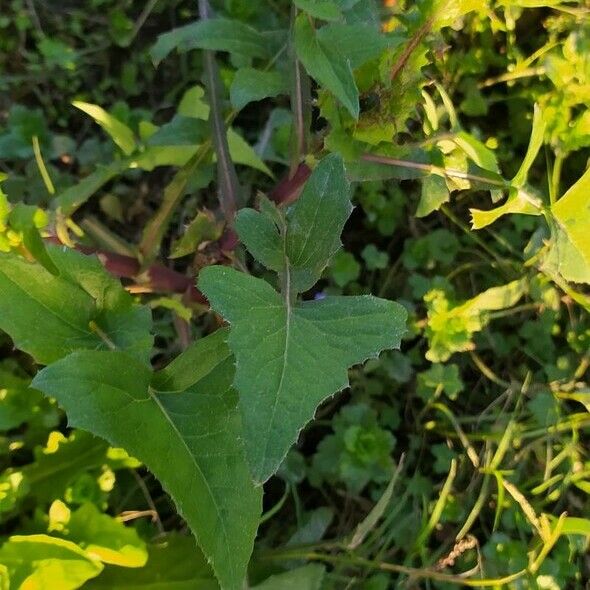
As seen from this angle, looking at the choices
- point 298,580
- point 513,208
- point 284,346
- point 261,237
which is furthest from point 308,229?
point 298,580

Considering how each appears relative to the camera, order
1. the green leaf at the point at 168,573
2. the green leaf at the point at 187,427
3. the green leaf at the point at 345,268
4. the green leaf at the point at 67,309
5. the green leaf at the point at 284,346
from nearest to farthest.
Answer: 1. the green leaf at the point at 284,346
2. the green leaf at the point at 187,427
3. the green leaf at the point at 67,309
4. the green leaf at the point at 168,573
5. the green leaf at the point at 345,268

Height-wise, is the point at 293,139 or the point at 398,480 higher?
the point at 293,139

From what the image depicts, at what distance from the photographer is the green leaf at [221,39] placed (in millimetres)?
1083

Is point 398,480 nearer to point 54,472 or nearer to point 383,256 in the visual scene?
point 383,256

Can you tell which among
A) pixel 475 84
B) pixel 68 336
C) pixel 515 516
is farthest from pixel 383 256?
pixel 68 336

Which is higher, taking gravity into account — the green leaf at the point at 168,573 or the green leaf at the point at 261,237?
the green leaf at the point at 261,237

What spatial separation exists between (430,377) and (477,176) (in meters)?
0.47

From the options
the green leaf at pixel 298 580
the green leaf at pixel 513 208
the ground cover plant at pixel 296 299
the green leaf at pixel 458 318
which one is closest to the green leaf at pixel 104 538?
the ground cover plant at pixel 296 299

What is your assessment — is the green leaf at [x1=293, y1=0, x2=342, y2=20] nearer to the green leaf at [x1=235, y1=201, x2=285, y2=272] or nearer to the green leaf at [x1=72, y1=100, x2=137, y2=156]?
the green leaf at [x1=235, y1=201, x2=285, y2=272]

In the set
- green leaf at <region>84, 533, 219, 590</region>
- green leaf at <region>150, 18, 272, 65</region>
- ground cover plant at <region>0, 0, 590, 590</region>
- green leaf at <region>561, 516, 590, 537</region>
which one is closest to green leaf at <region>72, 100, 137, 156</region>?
ground cover plant at <region>0, 0, 590, 590</region>

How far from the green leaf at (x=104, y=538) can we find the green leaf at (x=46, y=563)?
4 centimetres

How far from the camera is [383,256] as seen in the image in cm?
149

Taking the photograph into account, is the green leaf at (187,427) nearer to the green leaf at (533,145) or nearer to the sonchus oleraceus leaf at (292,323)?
the sonchus oleraceus leaf at (292,323)

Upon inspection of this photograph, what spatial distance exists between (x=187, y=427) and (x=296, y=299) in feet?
0.65
